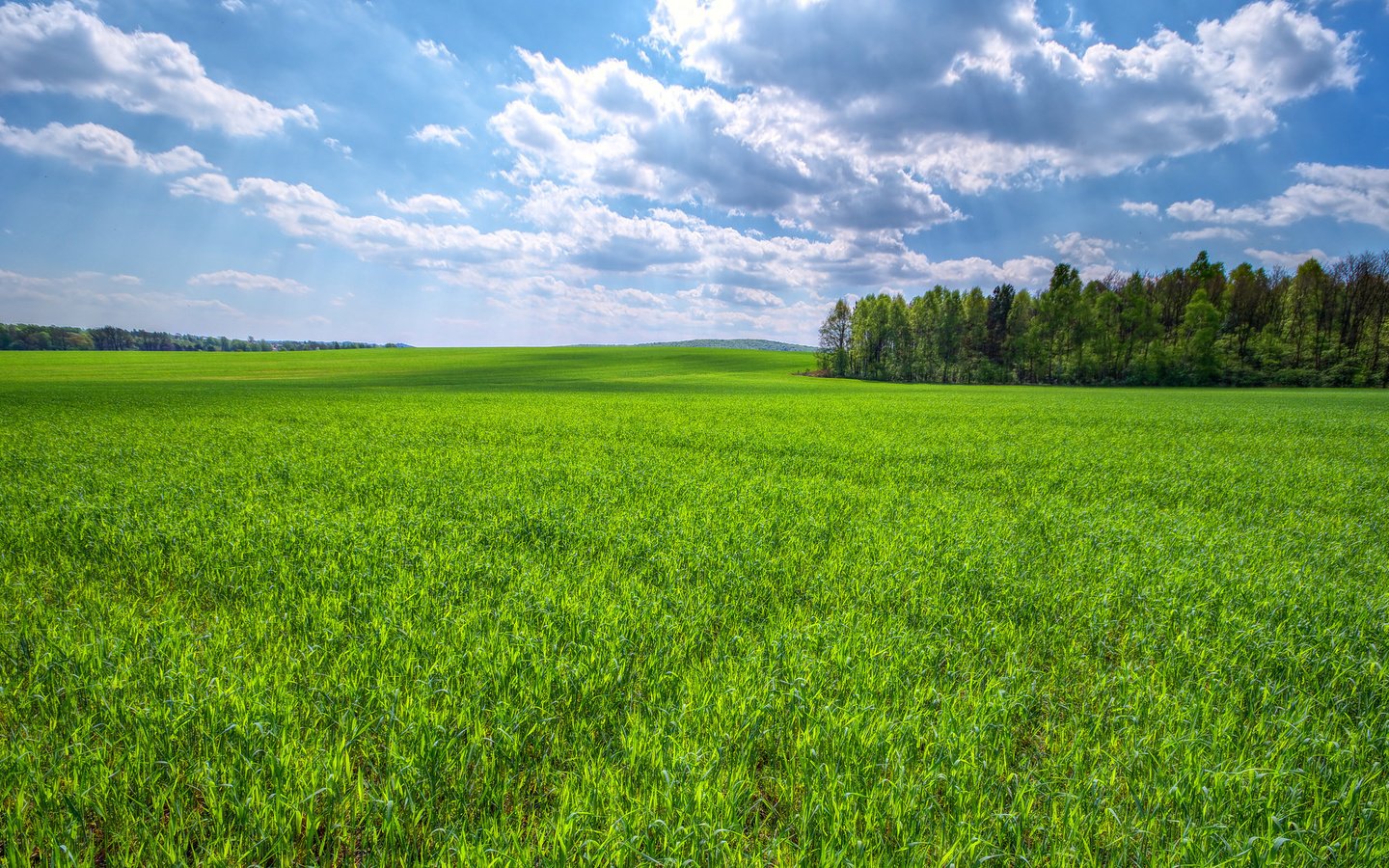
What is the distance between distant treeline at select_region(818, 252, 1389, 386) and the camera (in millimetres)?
66188

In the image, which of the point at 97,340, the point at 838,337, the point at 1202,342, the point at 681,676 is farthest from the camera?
the point at 97,340

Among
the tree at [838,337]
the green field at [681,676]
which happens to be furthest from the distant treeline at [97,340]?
the green field at [681,676]

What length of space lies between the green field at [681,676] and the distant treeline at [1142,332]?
79789 millimetres

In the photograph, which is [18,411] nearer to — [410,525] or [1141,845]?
[410,525]

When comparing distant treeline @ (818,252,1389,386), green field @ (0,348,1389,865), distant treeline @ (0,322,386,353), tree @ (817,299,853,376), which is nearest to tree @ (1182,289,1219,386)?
distant treeline @ (818,252,1389,386)

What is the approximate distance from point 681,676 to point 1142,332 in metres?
95.4

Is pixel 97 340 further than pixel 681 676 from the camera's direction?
Yes

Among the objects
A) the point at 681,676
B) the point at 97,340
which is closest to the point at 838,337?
the point at 681,676

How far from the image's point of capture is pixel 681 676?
169 inches

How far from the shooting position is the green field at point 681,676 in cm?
290

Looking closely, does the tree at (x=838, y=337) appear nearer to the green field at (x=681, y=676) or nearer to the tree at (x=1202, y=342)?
the tree at (x=1202, y=342)

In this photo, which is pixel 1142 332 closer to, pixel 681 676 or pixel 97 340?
pixel 681 676

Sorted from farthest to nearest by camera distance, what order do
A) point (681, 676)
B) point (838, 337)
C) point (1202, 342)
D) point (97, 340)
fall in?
point (97, 340) → point (838, 337) → point (1202, 342) → point (681, 676)

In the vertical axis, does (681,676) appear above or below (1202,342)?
below
